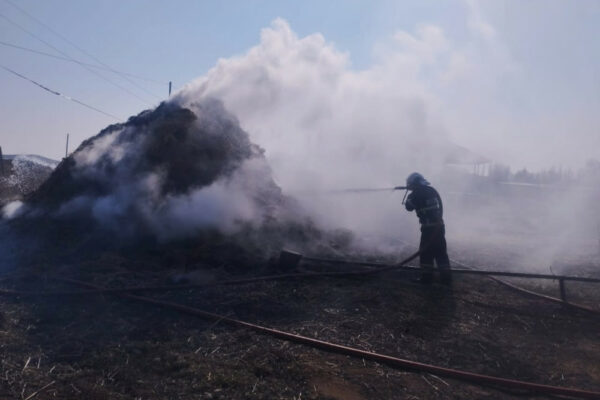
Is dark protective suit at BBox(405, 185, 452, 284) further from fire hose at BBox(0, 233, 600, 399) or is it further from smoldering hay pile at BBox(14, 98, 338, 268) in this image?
fire hose at BBox(0, 233, 600, 399)

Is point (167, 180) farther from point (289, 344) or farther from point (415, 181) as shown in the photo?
point (289, 344)

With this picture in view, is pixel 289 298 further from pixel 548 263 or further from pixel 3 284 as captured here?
pixel 548 263

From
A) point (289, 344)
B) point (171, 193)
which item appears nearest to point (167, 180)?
point (171, 193)

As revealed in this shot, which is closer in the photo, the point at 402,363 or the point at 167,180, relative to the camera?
the point at 402,363

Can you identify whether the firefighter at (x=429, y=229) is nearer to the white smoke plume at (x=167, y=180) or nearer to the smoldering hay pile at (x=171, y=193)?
the smoldering hay pile at (x=171, y=193)

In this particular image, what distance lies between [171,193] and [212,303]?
14.3 ft

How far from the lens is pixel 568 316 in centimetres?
687

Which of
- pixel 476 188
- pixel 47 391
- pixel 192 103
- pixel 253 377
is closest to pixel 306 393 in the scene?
pixel 253 377

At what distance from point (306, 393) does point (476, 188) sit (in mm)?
26489

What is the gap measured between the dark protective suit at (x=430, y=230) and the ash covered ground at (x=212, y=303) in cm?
42

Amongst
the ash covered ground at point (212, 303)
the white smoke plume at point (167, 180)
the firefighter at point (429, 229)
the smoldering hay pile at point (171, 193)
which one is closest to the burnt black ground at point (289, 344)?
the ash covered ground at point (212, 303)

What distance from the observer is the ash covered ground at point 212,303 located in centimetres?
473

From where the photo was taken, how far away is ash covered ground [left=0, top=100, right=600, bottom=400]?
473 centimetres

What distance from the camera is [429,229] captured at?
862cm
